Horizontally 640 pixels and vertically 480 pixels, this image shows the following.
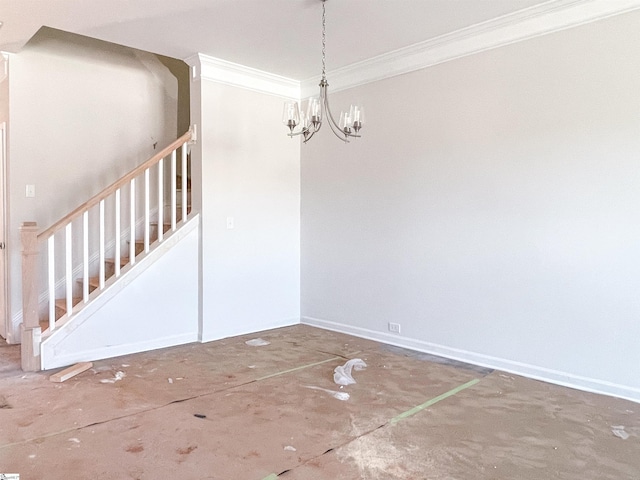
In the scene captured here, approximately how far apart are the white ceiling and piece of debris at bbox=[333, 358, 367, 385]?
268 centimetres

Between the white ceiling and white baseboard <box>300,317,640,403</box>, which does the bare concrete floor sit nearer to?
white baseboard <box>300,317,640,403</box>

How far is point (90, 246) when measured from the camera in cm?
490

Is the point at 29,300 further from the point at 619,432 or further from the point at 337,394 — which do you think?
the point at 619,432

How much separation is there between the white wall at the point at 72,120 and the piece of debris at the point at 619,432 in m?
4.84

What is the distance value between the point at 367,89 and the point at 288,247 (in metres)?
1.91

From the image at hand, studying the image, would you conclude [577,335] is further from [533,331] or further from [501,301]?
[501,301]

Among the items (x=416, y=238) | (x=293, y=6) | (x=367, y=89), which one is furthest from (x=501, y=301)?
(x=293, y=6)

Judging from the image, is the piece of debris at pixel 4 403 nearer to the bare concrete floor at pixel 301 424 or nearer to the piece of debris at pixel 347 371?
the bare concrete floor at pixel 301 424

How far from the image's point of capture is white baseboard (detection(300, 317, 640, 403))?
316 centimetres

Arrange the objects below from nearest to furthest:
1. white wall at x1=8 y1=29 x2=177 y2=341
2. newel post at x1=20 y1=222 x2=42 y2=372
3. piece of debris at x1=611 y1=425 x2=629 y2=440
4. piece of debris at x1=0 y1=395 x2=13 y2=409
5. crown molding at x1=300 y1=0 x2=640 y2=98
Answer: piece of debris at x1=611 y1=425 x2=629 y2=440 → piece of debris at x1=0 y1=395 x2=13 y2=409 → crown molding at x1=300 y1=0 x2=640 y2=98 → newel post at x1=20 y1=222 x2=42 y2=372 → white wall at x1=8 y1=29 x2=177 y2=341

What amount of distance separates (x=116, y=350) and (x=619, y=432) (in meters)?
3.71

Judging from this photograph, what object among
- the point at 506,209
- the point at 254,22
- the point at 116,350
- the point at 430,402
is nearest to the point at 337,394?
the point at 430,402

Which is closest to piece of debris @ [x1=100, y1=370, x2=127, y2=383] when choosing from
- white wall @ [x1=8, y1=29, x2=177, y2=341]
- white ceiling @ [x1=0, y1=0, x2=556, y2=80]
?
white wall @ [x1=8, y1=29, x2=177, y2=341]

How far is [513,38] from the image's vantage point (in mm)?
3568
